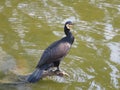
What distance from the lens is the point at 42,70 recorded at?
8352 millimetres

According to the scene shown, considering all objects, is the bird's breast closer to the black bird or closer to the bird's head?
the black bird

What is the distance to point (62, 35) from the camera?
35.6 ft

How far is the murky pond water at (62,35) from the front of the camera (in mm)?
8727

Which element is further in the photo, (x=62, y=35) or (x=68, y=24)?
(x=62, y=35)

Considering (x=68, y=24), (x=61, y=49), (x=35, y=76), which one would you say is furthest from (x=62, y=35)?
(x=35, y=76)

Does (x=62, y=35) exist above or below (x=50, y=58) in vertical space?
below

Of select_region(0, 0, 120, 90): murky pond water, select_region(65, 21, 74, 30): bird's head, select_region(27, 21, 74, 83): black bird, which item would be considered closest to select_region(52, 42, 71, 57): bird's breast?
select_region(27, 21, 74, 83): black bird

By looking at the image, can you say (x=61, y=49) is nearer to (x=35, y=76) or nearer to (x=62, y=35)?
(x=35, y=76)

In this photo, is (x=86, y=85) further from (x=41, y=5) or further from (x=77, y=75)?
(x=41, y=5)

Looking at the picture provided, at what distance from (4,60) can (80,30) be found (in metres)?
2.55

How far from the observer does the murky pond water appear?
8.73 m

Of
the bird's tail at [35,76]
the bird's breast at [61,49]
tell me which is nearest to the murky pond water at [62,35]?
the bird's tail at [35,76]

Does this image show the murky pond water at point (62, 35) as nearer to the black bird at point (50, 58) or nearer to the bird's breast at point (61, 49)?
the black bird at point (50, 58)

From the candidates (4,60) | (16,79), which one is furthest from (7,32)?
(16,79)
